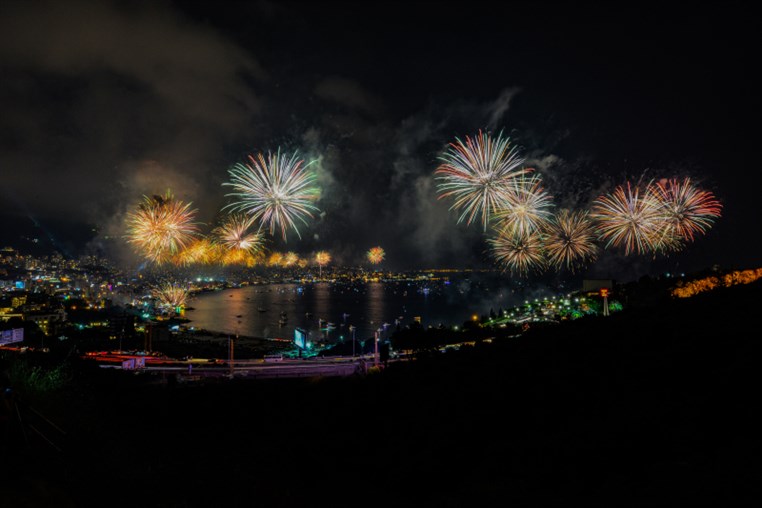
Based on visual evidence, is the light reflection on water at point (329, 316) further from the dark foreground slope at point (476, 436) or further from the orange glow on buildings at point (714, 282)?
the dark foreground slope at point (476, 436)

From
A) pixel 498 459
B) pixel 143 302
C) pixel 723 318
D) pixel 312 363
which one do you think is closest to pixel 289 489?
pixel 498 459

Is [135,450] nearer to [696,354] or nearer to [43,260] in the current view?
[696,354]

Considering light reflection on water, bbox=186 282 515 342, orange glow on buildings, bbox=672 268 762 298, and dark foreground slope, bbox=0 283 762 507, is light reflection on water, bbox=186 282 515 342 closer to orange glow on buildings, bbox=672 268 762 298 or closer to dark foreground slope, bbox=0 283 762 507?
orange glow on buildings, bbox=672 268 762 298

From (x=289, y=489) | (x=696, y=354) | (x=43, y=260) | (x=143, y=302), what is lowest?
(x=289, y=489)

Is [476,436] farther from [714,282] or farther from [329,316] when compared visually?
[329,316]

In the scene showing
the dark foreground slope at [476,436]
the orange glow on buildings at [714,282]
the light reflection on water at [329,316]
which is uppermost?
the light reflection on water at [329,316]

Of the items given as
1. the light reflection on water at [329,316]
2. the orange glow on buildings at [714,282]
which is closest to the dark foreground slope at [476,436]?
the orange glow on buildings at [714,282]

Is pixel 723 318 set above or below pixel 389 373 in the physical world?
above

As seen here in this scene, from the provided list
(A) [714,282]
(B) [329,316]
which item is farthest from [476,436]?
(B) [329,316]
